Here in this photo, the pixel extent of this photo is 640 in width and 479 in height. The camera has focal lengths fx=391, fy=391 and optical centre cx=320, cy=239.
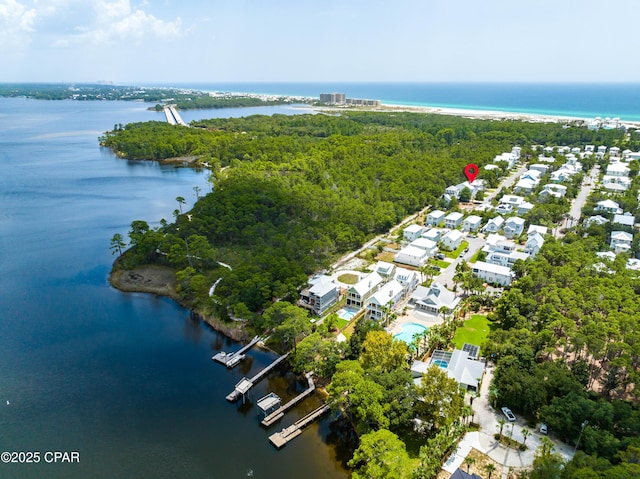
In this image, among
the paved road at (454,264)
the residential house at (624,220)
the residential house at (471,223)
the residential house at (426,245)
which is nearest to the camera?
the paved road at (454,264)

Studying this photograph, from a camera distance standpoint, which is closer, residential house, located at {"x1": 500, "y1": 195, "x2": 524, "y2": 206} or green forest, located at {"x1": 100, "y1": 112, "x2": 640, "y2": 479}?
green forest, located at {"x1": 100, "y1": 112, "x2": 640, "y2": 479}

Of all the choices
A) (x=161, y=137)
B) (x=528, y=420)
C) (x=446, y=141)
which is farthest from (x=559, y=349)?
(x=161, y=137)

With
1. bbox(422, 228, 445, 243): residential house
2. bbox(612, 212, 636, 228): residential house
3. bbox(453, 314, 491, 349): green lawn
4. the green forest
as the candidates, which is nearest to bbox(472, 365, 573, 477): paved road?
the green forest

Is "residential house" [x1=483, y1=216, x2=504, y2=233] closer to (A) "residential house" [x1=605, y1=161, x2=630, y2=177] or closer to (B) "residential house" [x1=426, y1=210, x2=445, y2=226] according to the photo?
(B) "residential house" [x1=426, y1=210, x2=445, y2=226]

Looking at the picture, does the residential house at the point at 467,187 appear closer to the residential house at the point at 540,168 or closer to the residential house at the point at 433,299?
the residential house at the point at 540,168

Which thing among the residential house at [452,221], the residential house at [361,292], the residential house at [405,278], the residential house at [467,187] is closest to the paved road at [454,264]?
the residential house at [452,221]
